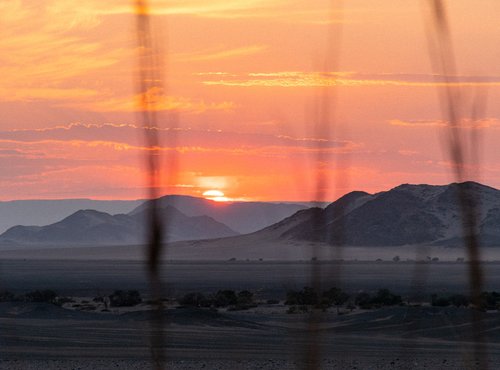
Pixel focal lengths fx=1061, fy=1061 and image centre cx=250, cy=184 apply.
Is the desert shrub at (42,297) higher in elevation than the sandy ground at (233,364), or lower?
higher

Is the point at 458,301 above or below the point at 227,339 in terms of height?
above

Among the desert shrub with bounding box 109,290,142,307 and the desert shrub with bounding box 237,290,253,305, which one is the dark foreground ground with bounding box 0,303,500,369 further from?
the desert shrub with bounding box 109,290,142,307

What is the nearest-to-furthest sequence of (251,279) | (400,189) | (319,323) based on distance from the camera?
(319,323)
(251,279)
(400,189)

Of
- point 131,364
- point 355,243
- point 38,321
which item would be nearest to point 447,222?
point 355,243

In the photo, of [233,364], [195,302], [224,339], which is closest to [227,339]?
[224,339]

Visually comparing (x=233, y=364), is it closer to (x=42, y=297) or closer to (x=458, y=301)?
(x=458, y=301)

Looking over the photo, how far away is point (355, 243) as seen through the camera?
561 ft

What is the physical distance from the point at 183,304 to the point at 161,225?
47777 mm

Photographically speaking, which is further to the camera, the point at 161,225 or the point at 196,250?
the point at 196,250

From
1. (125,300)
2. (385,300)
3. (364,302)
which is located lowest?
(364,302)

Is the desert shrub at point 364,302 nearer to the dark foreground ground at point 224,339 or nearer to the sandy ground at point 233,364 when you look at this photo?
the dark foreground ground at point 224,339

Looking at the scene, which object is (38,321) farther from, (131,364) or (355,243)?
(355,243)

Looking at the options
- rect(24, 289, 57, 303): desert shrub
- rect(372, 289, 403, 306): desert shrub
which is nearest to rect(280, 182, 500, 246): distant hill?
rect(24, 289, 57, 303): desert shrub

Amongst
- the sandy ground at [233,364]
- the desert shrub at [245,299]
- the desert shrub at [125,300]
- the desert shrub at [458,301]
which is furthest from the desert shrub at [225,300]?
the sandy ground at [233,364]
